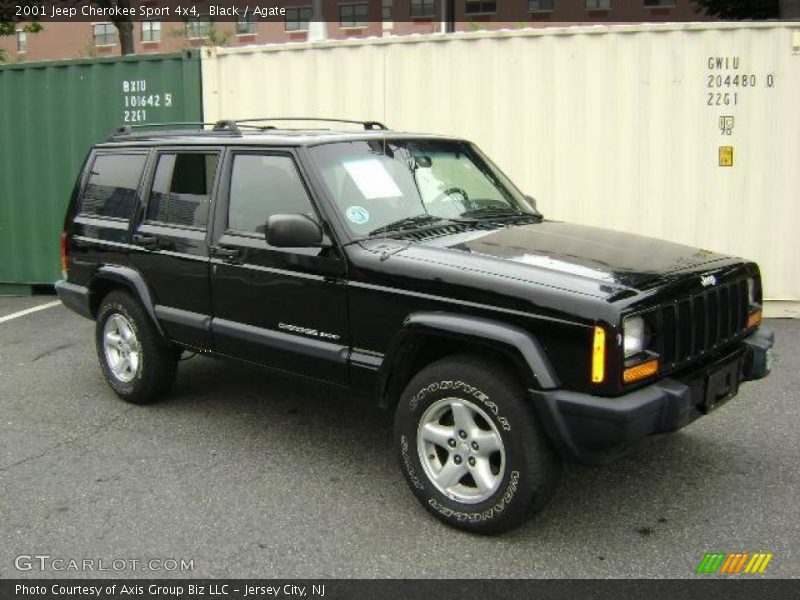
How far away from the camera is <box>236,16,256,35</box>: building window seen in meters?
48.7

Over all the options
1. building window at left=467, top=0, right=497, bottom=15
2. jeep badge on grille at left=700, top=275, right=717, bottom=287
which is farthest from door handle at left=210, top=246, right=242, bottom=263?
building window at left=467, top=0, right=497, bottom=15

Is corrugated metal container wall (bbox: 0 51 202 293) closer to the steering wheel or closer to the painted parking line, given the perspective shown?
the painted parking line

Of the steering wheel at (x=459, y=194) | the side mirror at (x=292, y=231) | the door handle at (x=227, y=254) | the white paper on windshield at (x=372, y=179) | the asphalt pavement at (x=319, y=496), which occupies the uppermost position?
the white paper on windshield at (x=372, y=179)

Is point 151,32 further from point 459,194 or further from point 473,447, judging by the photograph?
point 473,447

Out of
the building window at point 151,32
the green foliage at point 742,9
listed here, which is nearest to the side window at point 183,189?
the green foliage at point 742,9

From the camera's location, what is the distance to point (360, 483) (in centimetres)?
416

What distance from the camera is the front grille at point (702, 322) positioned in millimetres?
3371

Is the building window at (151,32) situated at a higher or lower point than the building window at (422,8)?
lower

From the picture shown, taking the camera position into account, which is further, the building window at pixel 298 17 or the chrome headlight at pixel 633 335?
the building window at pixel 298 17

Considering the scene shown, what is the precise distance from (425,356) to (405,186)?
1.04m

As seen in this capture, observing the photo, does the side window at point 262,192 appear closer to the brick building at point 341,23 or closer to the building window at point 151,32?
the brick building at point 341,23

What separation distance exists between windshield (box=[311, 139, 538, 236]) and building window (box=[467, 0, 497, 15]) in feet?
144

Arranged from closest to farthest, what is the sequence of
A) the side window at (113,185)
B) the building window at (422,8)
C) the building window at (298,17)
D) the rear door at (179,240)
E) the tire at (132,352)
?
the rear door at (179,240), the tire at (132,352), the side window at (113,185), the building window at (422,8), the building window at (298,17)

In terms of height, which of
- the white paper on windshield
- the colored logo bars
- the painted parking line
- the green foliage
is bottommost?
the colored logo bars
